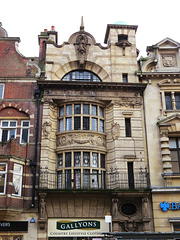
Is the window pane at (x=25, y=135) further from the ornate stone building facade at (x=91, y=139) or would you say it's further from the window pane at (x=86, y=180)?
the window pane at (x=86, y=180)

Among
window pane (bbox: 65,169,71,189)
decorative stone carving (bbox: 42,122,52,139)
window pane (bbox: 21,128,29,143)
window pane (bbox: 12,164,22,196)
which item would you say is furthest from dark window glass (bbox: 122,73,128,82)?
window pane (bbox: 12,164,22,196)

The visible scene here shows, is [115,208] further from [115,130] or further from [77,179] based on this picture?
[115,130]

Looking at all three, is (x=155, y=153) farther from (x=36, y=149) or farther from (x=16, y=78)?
(x=16, y=78)

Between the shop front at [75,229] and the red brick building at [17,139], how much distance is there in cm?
129

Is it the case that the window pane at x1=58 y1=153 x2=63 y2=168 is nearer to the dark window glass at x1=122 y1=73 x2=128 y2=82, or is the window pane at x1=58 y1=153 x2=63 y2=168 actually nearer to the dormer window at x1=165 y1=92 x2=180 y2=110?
the dark window glass at x1=122 y1=73 x2=128 y2=82

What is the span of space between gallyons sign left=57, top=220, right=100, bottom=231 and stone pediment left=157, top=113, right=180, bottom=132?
8896 millimetres

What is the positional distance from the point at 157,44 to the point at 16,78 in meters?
12.5

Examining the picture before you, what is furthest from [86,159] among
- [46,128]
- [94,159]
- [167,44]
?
[167,44]

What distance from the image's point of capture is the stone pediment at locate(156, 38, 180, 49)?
25.6 meters

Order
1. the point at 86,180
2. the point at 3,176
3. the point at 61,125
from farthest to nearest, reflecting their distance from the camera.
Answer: the point at 61,125, the point at 86,180, the point at 3,176

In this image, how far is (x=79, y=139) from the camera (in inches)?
859

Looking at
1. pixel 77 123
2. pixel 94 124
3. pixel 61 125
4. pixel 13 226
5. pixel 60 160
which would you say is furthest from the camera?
pixel 61 125

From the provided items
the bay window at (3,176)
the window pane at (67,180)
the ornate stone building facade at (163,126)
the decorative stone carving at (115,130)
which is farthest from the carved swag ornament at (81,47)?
the bay window at (3,176)

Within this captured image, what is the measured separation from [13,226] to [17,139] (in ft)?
20.4
